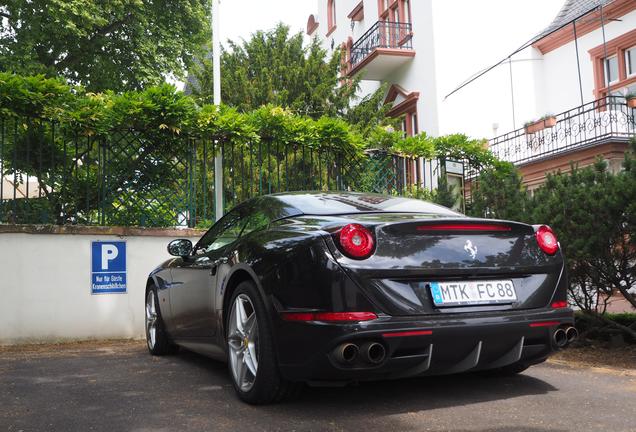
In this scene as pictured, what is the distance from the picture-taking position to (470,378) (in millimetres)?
4316

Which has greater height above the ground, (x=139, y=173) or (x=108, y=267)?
(x=139, y=173)

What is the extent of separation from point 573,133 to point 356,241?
45.9ft

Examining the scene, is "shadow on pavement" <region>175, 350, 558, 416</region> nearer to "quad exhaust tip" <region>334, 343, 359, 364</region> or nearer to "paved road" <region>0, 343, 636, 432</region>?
"paved road" <region>0, 343, 636, 432</region>

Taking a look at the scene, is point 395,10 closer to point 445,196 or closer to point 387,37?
point 387,37

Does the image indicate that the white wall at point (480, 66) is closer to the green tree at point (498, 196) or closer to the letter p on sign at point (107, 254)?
the green tree at point (498, 196)

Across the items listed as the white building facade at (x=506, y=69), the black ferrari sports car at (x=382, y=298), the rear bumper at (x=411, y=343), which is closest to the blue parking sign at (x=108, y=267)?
the black ferrari sports car at (x=382, y=298)

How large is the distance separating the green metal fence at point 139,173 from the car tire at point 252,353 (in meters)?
4.35

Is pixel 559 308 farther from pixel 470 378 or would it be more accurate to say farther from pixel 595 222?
pixel 595 222

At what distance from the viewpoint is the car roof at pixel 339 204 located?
13.7 ft

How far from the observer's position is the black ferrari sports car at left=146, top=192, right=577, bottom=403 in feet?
10.6

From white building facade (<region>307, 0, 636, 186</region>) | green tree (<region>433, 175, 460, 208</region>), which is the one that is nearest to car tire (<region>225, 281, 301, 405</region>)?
green tree (<region>433, 175, 460, 208</region>)

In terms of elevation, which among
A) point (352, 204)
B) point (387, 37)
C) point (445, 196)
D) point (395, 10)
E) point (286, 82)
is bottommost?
point (352, 204)

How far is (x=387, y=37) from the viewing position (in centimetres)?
2048

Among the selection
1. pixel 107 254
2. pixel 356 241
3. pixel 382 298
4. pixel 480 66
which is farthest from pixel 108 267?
pixel 480 66
